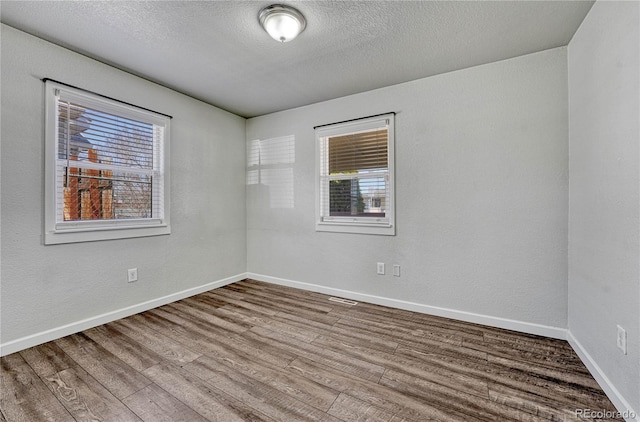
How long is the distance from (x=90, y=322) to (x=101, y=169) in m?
1.44

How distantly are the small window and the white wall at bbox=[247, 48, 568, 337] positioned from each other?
0.11 meters

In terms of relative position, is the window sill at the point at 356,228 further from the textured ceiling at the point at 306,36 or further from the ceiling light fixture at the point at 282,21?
the ceiling light fixture at the point at 282,21

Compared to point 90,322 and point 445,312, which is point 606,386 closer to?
point 445,312

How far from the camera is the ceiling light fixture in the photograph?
6.15 feet

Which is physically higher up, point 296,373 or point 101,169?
point 101,169

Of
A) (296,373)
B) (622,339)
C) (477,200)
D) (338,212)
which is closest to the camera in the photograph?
(622,339)

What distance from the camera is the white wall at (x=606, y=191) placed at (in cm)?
143

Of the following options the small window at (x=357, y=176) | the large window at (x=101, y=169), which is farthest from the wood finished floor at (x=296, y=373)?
the small window at (x=357, y=176)

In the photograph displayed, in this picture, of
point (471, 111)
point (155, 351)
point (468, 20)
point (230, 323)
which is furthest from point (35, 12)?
point (471, 111)

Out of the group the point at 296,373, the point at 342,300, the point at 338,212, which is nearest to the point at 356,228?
the point at 338,212

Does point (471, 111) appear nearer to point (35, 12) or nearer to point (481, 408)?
point (481, 408)

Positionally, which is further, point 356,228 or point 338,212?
point 338,212

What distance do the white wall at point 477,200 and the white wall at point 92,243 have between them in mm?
1656

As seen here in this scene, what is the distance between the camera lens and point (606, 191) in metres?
1.67
